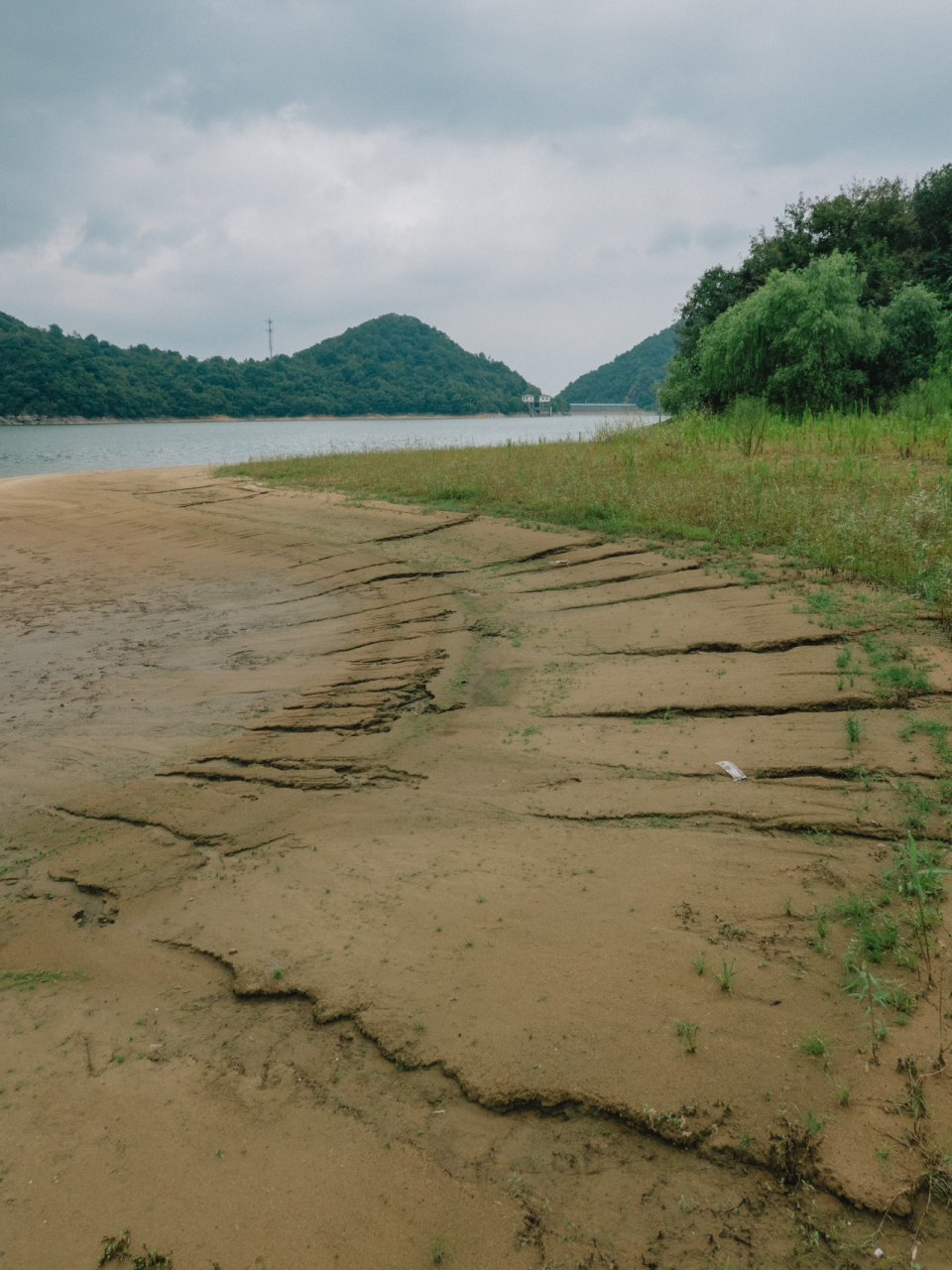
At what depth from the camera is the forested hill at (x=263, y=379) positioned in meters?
59.4

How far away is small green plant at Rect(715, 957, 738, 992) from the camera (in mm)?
2584

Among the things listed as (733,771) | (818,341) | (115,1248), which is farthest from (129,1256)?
(818,341)

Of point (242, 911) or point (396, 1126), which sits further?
point (242, 911)

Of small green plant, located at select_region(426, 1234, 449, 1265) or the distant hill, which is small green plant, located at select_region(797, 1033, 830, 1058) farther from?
the distant hill

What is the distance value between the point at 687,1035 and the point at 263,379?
83.6 m

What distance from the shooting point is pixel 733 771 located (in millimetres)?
4055

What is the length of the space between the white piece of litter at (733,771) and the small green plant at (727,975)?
1.44 metres

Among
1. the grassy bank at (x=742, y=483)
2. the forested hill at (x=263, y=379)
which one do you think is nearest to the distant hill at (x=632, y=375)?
the forested hill at (x=263, y=379)

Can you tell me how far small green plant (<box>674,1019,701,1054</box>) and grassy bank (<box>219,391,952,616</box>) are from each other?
14.1 ft

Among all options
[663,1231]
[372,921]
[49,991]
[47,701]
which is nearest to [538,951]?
[372,921]

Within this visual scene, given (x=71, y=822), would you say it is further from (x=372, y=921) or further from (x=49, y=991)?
(x=372, y=921)

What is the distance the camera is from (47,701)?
5.77m

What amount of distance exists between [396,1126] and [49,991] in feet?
5.14

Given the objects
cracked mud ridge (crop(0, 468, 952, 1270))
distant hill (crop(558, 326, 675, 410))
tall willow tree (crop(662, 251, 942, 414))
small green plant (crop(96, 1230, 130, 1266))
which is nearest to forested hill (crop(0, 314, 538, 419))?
distant hill (crop(558, 326, 675, 410))
